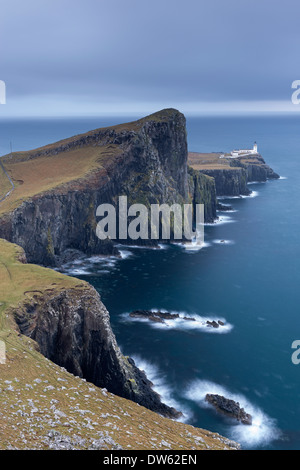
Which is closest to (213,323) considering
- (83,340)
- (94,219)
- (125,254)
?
(83,340)

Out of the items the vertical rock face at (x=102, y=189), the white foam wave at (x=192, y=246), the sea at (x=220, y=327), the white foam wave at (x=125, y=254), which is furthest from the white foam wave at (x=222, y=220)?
the white foam wave at (x=125, y=254)

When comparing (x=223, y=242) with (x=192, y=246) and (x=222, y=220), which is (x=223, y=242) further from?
(x=222, y=220)

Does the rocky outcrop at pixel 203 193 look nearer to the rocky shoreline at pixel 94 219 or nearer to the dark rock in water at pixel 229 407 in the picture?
the rocky shoreline at pixel 94 219

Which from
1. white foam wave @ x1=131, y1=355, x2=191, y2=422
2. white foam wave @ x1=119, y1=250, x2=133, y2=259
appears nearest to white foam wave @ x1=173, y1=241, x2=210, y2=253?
white foam wave @ x1=119, y1=250, x2=133, y2=259
